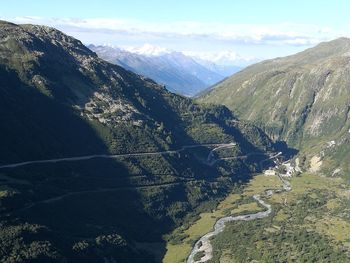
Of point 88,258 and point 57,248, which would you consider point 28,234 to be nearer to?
point 57,248

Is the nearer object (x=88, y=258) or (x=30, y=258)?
(x=30, y=258)

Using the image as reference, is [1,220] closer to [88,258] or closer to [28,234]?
[28,234]

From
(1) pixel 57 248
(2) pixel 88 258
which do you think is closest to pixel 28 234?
(1) pixel 57 248

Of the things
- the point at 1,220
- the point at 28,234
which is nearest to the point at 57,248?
the point at 28,234

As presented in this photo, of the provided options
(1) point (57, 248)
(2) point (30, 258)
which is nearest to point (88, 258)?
(1) point (57, 248)

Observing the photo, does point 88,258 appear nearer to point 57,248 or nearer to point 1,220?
point 57,248

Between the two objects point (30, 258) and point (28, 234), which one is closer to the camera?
point (30, 258)

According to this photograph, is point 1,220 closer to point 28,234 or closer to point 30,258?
point 28,234

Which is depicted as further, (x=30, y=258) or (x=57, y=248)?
(x=57, y=248)
